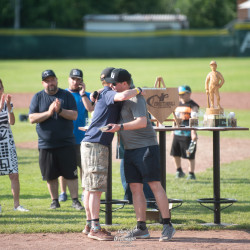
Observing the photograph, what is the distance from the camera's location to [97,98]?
7113 mm

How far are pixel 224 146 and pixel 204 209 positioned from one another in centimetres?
629

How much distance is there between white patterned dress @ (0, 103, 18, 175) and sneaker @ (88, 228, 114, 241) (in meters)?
2.00

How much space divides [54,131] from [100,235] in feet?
6.93

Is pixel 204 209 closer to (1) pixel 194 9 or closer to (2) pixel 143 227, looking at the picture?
Result: (2) pixel 143 227

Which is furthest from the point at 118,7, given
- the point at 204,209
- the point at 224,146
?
the point at 204,209

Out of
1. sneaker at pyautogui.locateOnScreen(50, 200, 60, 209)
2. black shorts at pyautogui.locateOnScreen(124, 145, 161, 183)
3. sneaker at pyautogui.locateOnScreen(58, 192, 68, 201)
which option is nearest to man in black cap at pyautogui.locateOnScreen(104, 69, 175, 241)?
black shorts at pyautogui.locateOnScreen(124, 145, 161, 183)

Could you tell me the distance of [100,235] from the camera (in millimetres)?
6875

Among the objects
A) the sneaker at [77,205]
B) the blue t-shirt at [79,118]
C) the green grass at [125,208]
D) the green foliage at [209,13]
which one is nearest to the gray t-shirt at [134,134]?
the green grass at [125,208]

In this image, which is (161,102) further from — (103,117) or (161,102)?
(103,117)

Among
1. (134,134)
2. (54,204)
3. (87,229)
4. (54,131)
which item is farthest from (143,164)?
(54,204)

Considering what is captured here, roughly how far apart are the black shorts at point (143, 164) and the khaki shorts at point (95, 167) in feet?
0.91

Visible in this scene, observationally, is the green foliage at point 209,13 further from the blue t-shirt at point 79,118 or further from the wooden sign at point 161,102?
the wooden sign at point 161,102

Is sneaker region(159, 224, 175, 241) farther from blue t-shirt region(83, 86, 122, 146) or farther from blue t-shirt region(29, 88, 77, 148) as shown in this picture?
blue t-shirt region(29, 88, 77, 148)

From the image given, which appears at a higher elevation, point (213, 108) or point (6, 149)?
point (213, 108)
